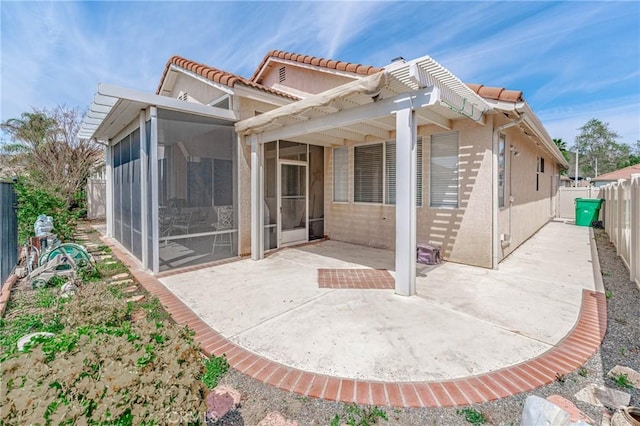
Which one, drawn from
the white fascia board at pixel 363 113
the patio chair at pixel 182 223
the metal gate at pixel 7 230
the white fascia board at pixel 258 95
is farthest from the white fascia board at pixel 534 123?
the metal gate at pixel 7 230

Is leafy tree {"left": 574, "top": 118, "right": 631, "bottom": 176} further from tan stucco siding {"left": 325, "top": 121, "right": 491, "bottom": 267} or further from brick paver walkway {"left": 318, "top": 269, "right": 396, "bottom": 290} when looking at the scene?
brick paver walkway {"left": 318, "top": 269, "right": 396, "bottom": 290}

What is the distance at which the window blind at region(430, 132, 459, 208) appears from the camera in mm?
7629

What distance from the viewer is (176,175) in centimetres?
686

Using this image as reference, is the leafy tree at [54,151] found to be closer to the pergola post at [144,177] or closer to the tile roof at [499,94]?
the pergola post at [144,177]

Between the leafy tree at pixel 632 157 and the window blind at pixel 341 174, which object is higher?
the leafy tree at pixel 632 157

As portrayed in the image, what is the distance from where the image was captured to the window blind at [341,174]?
10.3m

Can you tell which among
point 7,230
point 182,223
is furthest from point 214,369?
point 7,230

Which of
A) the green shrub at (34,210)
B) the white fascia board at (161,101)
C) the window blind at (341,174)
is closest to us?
the white fascia board at (161,101)

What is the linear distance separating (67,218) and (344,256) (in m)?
9.37

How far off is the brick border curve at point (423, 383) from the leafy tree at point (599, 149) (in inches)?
2250

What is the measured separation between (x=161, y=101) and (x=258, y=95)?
8.49 ft

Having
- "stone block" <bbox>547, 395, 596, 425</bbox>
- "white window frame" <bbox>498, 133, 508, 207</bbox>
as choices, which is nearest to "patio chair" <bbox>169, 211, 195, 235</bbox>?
"stone block" <bbox>547, 395, 596, 425</bbox>

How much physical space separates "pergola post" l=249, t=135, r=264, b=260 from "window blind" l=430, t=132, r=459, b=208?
15.5ft

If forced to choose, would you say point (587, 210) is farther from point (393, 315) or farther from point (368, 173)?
point (393, 315)
